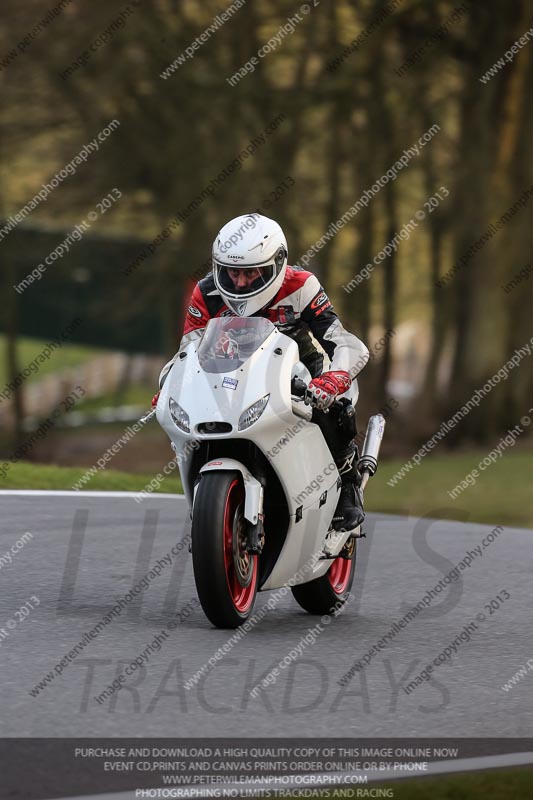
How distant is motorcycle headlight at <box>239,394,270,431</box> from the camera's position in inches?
288

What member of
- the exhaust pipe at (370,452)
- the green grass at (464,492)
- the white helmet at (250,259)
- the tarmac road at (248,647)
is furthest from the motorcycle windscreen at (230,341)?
the green grass at (464,492)

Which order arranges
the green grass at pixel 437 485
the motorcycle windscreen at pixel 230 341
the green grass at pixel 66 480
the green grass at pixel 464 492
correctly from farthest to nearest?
the green grass at pixel 464 492, the green grass at pixel 437 485, the green grass at pixel 66 480, the motorcycle windscreen at pixel 230 341

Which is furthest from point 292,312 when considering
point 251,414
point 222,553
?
point 222,553

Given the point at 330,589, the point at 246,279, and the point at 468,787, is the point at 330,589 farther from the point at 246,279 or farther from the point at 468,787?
the point at 468,787

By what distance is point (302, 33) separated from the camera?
1033 inches

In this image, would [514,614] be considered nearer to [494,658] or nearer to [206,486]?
[494,658]

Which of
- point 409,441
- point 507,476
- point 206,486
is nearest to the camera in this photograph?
point 206,486

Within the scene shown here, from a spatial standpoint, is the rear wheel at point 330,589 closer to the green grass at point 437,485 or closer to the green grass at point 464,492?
the green grass at point 437,485

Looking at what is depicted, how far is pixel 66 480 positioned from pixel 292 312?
6.06 metres

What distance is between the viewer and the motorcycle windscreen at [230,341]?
7.54m

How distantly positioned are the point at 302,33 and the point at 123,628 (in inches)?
790

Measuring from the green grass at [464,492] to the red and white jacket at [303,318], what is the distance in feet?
24.7

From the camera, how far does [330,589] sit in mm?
8305

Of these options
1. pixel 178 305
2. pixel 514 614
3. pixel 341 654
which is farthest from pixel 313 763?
pixel 178 305
